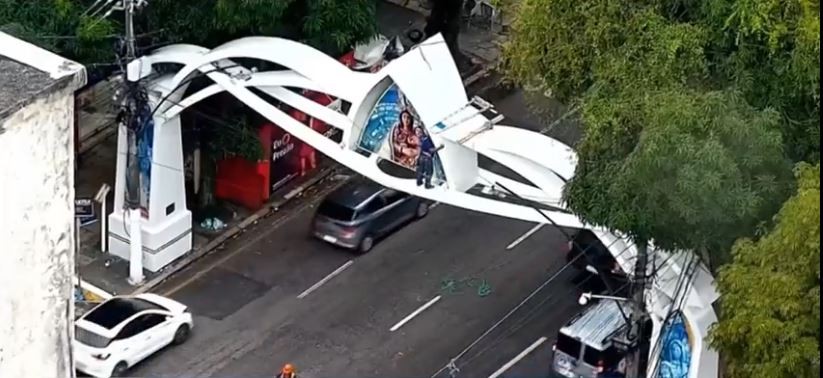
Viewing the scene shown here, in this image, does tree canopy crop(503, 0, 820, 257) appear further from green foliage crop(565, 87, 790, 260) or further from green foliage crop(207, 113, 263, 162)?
green foliage crop(207, 113, 263, 162)

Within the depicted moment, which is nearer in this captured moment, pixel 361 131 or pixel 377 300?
pixel 361 131

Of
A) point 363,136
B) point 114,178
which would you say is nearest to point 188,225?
point 114,178

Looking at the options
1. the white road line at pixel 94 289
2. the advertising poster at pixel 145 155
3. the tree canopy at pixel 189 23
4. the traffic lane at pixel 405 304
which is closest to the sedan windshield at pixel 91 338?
the traffic lane at pixel 405 304

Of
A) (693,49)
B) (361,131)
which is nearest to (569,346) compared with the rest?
(361,131)

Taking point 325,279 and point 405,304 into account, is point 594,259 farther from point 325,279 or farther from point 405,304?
point 325,279

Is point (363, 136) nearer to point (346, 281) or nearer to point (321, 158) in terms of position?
point (346, 281)

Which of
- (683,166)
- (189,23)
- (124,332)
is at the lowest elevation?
(124,332)
